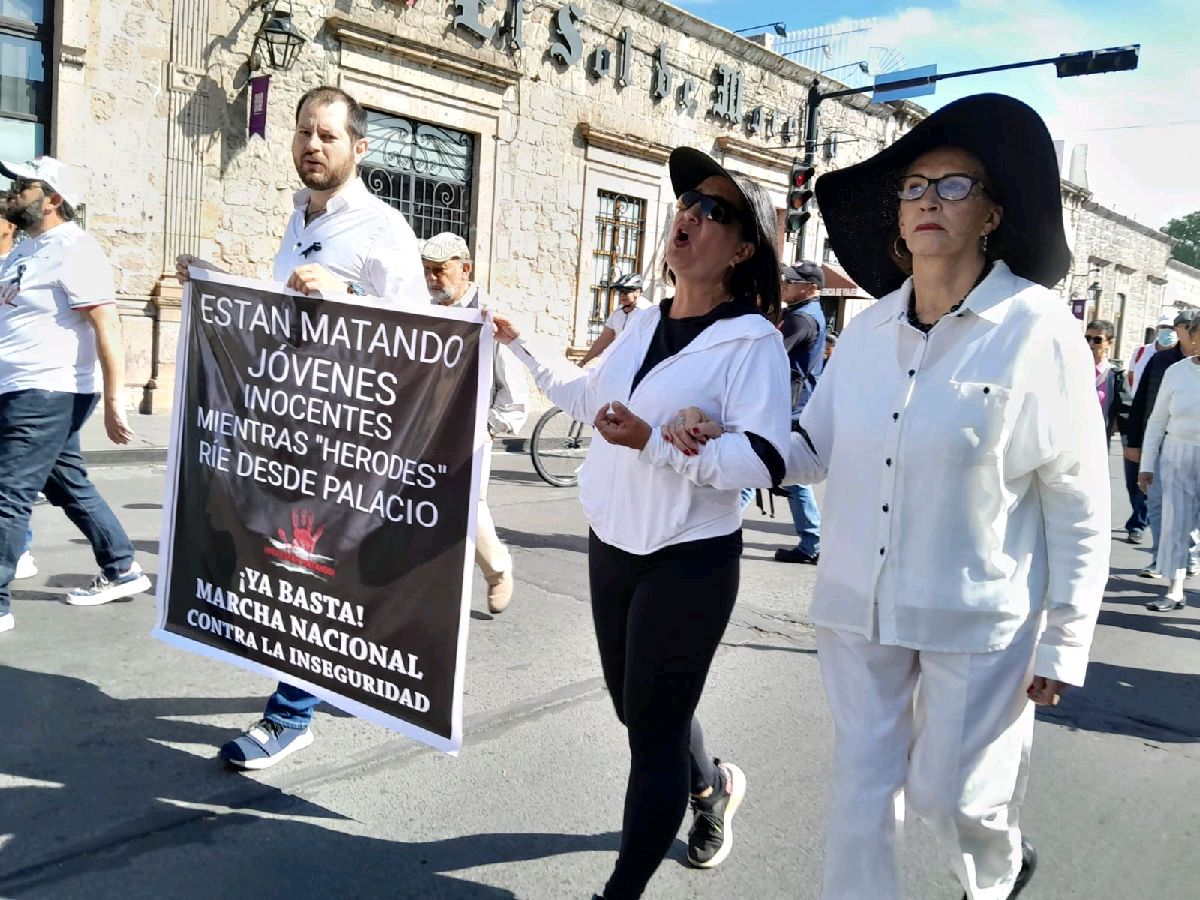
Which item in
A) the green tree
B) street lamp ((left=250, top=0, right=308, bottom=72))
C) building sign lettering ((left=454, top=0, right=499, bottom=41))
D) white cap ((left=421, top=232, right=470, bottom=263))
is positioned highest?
the green tree

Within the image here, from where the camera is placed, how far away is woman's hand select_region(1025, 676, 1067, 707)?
2.07 metres

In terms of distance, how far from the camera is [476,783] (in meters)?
3.27

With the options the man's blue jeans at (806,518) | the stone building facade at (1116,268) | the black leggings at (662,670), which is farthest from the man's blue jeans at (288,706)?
the stone building facade at (1116,268)

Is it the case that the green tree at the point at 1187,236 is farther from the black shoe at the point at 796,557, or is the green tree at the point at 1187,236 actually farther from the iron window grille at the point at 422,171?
the black shoe at the point at 796,557

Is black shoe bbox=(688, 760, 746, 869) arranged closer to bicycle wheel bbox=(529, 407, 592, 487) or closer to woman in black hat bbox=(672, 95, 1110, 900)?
woman in black hat bbox=(672, 95, 1110, 900)

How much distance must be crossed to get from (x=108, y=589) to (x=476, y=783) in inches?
102

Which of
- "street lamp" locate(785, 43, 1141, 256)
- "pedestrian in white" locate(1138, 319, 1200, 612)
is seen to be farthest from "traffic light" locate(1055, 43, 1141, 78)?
"pedestrian in white" locate(1138, 319, 1200, 612)

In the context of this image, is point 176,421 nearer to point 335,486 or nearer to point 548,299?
point 335,486

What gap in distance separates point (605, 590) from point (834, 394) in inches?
28.6

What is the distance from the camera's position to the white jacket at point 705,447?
2248 mm

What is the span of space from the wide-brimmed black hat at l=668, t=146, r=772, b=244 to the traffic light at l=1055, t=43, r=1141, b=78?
1571cm

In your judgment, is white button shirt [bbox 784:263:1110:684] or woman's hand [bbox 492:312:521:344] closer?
white button shirt [bbox 784:263:1110:684]

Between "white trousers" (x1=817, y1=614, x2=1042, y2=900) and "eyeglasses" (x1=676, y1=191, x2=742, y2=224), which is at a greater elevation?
"eyeglasses" (x1=676, y1=191, x2=742, y2=224)

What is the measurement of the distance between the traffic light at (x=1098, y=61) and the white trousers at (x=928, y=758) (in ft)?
53.2
